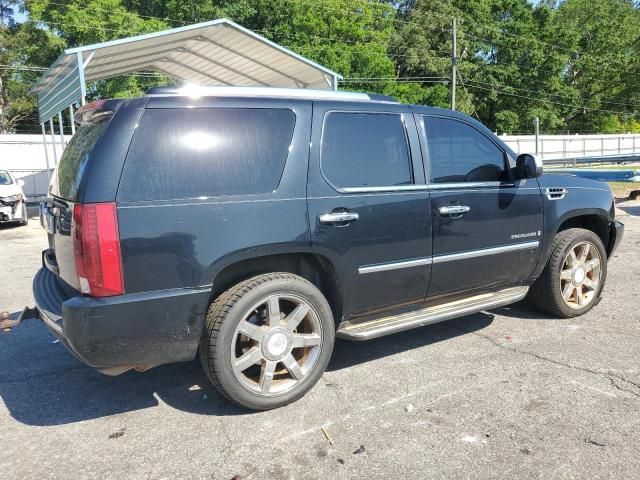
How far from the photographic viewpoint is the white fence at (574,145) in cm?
3878

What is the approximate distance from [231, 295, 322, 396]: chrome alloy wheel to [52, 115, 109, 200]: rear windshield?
4.06ft

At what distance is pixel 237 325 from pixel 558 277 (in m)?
3.01

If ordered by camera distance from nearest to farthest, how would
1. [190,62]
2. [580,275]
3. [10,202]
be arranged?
1. [580,275]
2. [10,202]
3. [190,62]

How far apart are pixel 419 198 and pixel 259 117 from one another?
1255 millimetres

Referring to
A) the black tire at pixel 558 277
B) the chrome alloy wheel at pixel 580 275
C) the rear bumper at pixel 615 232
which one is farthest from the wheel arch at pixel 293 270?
the rear bumper at pixel 615 232

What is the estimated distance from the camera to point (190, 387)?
12.0 feet

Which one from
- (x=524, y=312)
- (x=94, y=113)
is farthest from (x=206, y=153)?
(x=524, y=312)

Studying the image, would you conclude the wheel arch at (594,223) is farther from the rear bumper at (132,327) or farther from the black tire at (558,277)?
the rear bumper at (132,327)

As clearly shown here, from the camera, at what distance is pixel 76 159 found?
322cm

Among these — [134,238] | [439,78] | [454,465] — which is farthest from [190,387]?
[439,78]

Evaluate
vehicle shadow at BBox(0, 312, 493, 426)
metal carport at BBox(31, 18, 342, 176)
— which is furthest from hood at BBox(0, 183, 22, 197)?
vehicle shadow at BBox(0, 312, 493, 426)

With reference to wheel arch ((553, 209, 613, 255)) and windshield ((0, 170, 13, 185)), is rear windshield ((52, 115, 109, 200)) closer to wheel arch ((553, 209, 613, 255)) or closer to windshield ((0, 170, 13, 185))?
wheel arch ((553, 209, 613, 255))

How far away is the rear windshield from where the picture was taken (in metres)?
2.99

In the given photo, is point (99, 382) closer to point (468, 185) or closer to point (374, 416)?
point (374, 416)
